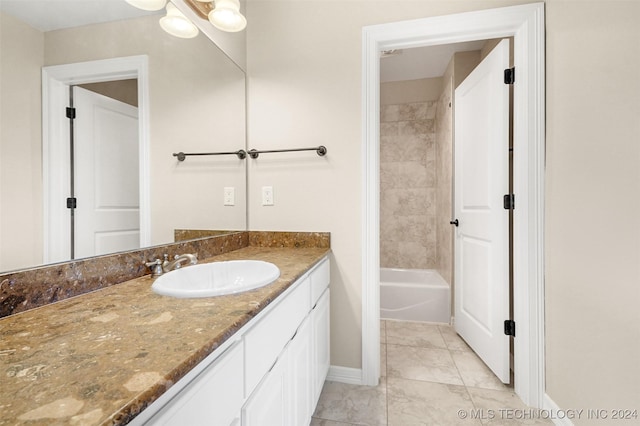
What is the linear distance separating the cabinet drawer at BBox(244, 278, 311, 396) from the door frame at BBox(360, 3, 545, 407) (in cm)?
66

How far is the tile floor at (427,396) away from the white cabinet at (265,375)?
217mm

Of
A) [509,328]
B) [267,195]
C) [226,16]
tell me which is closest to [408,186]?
[509,328]

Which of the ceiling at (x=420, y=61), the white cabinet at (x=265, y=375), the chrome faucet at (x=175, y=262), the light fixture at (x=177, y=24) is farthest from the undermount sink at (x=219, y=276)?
the ceiling at (x=420, y=61)

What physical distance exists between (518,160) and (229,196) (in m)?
1.62

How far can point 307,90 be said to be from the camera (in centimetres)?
172

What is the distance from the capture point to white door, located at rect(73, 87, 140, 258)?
34.3 inches

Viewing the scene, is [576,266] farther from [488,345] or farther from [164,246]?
[164,246]

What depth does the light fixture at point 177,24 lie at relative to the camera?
121 centimetres

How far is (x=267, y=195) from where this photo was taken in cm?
180

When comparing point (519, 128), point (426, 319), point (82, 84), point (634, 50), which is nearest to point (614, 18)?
point (634, 50)

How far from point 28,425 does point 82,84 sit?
91cm

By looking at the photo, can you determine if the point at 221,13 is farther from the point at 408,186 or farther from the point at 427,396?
the point at 408,186

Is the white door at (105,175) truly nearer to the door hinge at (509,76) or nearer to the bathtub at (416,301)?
the door hinge at (509,76)

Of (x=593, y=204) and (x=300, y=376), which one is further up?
(x=593, y=204)
